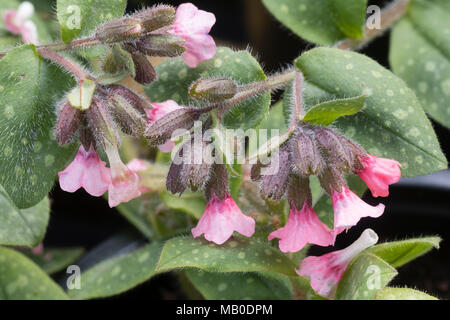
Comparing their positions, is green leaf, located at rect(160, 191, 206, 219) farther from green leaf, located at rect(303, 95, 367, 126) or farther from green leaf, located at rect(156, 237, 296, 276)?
green leaf, located at rect(303, 95, 367, 126)

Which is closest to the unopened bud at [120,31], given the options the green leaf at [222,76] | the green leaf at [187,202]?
the green leaf at [222,76]

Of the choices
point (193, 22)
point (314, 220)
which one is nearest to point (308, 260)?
point (314, 220)

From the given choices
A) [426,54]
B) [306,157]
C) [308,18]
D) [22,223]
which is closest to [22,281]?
[22,223]

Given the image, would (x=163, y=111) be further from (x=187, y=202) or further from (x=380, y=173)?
(x=380, y=173)

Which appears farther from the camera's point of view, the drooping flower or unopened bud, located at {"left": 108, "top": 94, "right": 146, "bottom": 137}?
the drooping flower

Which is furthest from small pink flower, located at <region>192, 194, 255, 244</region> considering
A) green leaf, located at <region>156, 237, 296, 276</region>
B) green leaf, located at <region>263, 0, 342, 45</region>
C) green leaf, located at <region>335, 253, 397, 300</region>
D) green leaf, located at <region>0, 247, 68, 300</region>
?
green leaf, located at <region>263, 0, 342, 45</region>

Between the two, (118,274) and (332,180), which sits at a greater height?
(332,180)
